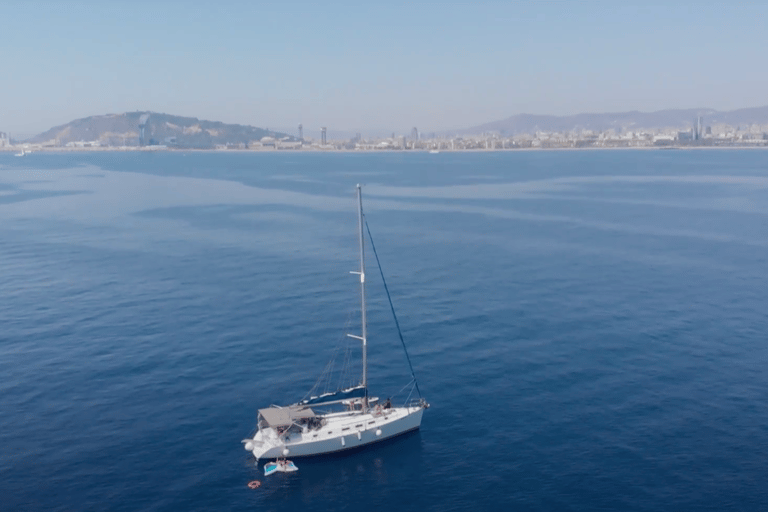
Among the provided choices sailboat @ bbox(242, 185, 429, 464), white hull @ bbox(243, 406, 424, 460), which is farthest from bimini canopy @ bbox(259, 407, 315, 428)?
white hull @ bbox(243, 406, 424, 460)

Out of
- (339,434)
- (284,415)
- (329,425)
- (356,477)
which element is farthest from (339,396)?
(356,477)

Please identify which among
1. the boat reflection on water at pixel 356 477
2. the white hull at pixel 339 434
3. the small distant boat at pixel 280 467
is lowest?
the boat reflection on water at pixel 356 477

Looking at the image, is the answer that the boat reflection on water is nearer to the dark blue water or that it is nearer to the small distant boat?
the dark blue water

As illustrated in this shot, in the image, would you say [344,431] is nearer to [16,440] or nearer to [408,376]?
[408,376]

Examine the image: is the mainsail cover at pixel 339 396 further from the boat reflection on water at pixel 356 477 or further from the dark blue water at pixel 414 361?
the dark blue water at pixel 414 361

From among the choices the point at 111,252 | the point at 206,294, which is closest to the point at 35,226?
the point at 111,252

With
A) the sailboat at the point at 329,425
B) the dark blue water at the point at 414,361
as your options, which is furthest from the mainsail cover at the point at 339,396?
the dark blue water at the point at 414,361
